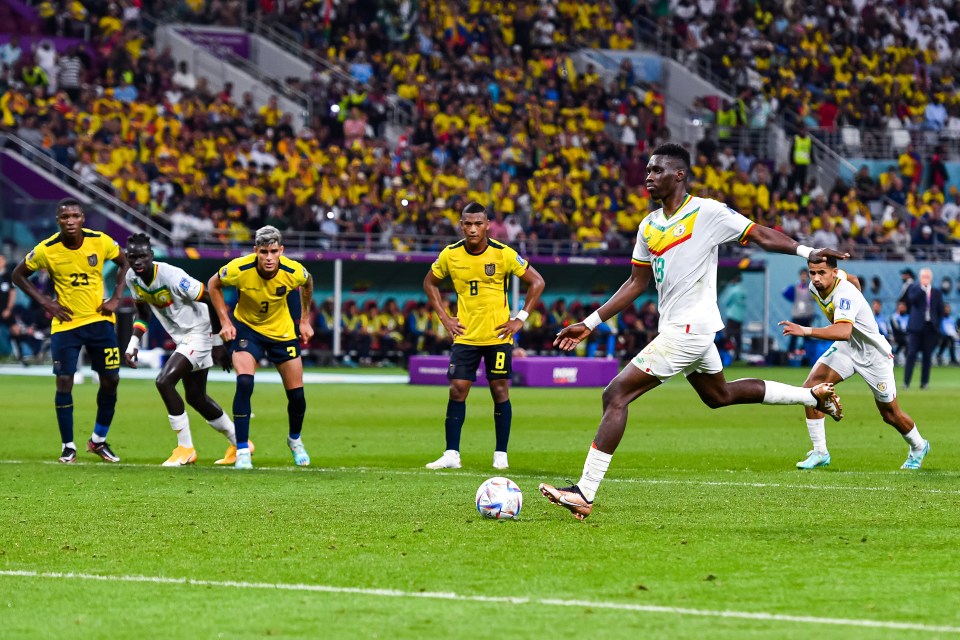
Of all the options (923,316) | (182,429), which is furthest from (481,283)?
(923,316)

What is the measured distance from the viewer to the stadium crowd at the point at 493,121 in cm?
3700

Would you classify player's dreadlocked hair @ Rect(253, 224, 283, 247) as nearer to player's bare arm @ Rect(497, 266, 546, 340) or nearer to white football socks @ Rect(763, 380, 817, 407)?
player's bare arm @ Rect(497, 266, 546, 340)

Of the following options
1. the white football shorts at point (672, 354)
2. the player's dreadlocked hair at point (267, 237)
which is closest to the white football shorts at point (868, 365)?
the white football shorts at point (672, 354)

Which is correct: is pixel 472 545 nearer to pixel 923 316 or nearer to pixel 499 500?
pixel 499 500

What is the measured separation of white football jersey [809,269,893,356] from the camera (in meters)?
13.8

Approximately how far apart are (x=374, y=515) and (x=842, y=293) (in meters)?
5.76

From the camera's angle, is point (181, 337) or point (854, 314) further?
point (181, 337)

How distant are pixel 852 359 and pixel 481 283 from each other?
11.7 feet

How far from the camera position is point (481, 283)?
572 inches

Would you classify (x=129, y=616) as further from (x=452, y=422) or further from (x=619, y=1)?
(x=619, y=1)

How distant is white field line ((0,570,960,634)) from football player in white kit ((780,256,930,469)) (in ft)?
23.8

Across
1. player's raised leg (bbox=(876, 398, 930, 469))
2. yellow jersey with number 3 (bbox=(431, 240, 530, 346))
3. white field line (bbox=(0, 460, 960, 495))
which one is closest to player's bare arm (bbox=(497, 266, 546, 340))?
yellow jersey with number 3 (bbox=(431, 240, 530, 346))

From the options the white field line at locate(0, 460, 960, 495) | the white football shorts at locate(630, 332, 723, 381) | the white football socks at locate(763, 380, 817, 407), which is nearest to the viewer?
the white football shorts at locate(630, 332, 723, 381)

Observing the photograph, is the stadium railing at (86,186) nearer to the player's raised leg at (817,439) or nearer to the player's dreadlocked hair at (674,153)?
the player's raised leg at (817,439)
